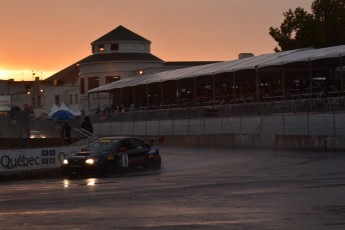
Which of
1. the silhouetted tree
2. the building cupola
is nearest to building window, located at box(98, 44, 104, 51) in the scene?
the building cupola

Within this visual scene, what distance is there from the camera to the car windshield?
29.8m

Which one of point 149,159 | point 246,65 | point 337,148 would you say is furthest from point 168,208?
point 246,65

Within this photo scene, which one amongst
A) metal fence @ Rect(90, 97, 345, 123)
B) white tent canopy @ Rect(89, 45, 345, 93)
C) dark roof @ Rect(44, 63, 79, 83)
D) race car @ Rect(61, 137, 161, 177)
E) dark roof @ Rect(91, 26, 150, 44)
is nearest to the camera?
race car @ Rect(61, 137, 161, 177)

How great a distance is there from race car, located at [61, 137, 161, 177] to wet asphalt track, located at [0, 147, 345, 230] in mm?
872

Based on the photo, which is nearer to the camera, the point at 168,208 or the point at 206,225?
the point at 206,225

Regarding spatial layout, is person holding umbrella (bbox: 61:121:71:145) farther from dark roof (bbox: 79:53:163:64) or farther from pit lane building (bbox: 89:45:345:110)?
dark roof (bbox: 79:53:163:64)

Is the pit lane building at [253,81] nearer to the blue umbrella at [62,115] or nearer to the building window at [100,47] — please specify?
the blue umbrella at [62,115]

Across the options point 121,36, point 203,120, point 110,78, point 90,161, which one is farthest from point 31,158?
point 121,36

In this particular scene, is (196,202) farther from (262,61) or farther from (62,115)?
(62,115)

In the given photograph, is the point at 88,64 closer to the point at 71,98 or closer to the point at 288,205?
the point at 71,98

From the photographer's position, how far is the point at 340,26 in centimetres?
8888

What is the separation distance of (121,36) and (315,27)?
27202 millimetres

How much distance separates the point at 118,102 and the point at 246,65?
30.3m

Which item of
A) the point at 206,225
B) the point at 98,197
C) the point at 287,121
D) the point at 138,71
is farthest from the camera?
the point at 138,71
